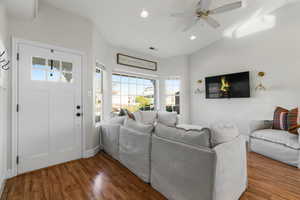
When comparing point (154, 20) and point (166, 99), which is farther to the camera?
point (166, 99)

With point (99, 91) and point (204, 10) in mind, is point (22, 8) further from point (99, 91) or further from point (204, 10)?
point (204, 10)

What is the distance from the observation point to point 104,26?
302 centimetres

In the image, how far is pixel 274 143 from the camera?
253 centimetres

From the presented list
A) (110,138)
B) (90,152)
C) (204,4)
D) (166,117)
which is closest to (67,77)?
(110,138)

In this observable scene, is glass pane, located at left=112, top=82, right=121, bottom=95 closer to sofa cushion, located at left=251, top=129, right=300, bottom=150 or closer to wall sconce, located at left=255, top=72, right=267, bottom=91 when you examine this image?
sofa cushion, located at left=251, top=129, right=300, bottom=150

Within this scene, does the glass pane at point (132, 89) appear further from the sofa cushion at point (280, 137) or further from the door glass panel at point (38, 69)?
the sofa cushion at point (280, 137)

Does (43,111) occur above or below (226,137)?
above

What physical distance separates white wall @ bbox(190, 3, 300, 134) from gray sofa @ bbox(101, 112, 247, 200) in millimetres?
2582

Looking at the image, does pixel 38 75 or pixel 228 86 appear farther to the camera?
pixel 228 86

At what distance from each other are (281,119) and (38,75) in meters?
4.83

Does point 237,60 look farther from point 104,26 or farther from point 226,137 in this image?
point 104,26

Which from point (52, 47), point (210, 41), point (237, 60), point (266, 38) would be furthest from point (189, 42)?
point (52, 47)

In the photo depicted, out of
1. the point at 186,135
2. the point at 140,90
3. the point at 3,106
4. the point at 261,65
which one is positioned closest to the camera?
the point at 186,135

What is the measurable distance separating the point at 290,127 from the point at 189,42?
3259 mm
